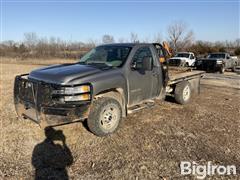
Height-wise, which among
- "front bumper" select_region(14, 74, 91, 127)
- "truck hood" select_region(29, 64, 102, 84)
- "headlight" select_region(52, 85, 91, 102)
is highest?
"truck hood" select_region(29, 64, 102, 84)

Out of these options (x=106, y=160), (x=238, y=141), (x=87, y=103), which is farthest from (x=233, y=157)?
(x=87, y=103)

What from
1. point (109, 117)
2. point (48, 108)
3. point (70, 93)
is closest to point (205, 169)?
point (109, 117)

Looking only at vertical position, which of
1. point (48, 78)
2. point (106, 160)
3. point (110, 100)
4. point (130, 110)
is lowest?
point (106, 160)

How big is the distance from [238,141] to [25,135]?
4.38 metres

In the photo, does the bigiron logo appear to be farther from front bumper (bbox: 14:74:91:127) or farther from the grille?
the grille

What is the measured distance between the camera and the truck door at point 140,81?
533cm

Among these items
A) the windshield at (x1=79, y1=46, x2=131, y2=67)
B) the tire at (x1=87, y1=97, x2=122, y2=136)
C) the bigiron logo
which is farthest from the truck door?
the bigiron logo

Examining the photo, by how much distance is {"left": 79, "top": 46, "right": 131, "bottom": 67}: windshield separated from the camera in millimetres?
5371

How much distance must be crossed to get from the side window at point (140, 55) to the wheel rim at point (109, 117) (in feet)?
4.07

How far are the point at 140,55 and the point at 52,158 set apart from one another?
310 cm

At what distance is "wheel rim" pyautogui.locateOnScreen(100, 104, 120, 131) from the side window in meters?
1.24

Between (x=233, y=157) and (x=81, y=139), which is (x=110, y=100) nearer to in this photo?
(x=81, y=139)

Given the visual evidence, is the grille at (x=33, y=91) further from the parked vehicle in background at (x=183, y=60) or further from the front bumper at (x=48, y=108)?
the parked vehicle in background at (x=183, y=60)

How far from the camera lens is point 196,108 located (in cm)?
713
